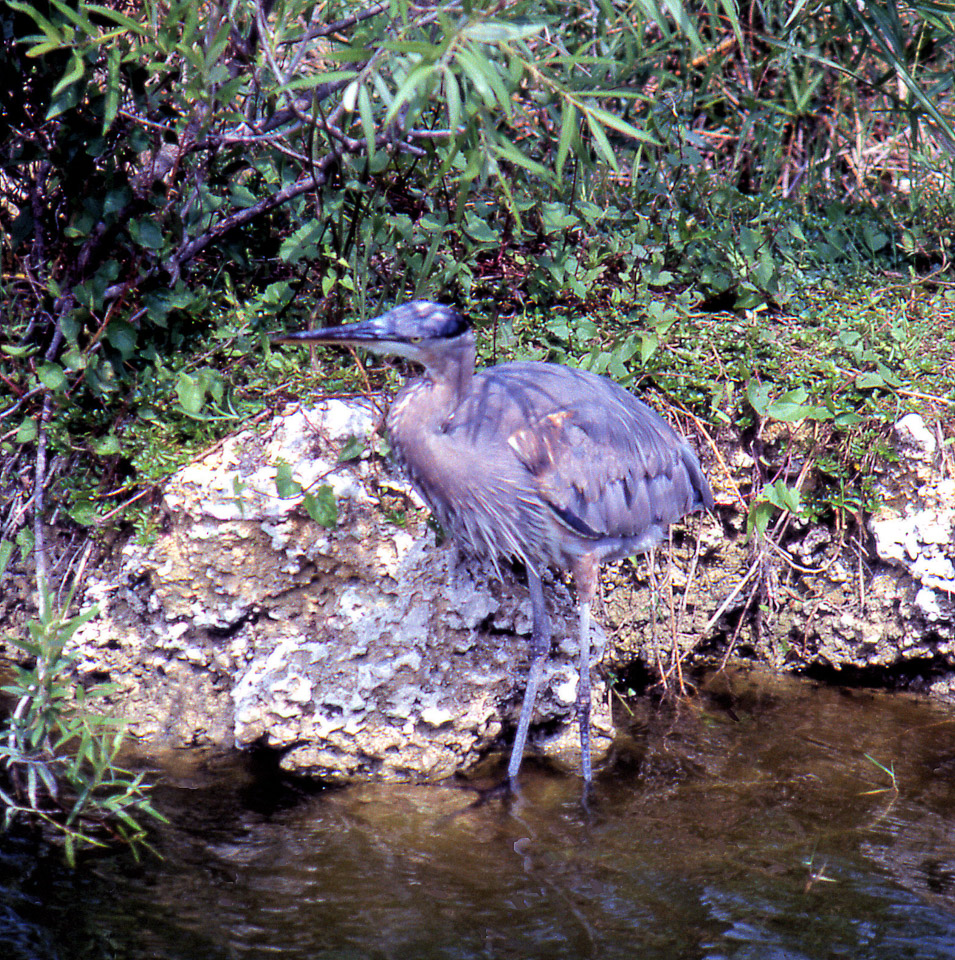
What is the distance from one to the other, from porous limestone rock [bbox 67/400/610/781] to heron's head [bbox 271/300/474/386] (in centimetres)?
50

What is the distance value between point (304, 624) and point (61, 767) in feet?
2.71

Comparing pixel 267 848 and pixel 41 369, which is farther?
pixel 41 369

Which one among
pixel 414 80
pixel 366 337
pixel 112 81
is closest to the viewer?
pixel 414 80

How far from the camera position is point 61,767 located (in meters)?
3.02

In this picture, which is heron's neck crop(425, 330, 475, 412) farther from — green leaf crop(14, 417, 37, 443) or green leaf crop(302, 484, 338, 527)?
green leaf crop(14, 417, 37, 443)

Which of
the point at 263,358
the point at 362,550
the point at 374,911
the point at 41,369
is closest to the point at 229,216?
the point at 263,358

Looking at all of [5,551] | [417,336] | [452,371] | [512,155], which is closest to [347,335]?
[417,336]

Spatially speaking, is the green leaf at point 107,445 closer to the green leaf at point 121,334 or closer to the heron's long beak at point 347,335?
the green leaf at point 121,334

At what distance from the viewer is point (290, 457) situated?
10.9 ft

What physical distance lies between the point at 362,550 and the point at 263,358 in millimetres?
902

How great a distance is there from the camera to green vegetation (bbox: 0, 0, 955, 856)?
3070 mm

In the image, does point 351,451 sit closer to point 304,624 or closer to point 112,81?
point 304,624

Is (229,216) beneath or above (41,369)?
above

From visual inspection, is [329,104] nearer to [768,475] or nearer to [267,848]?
[768,475]
